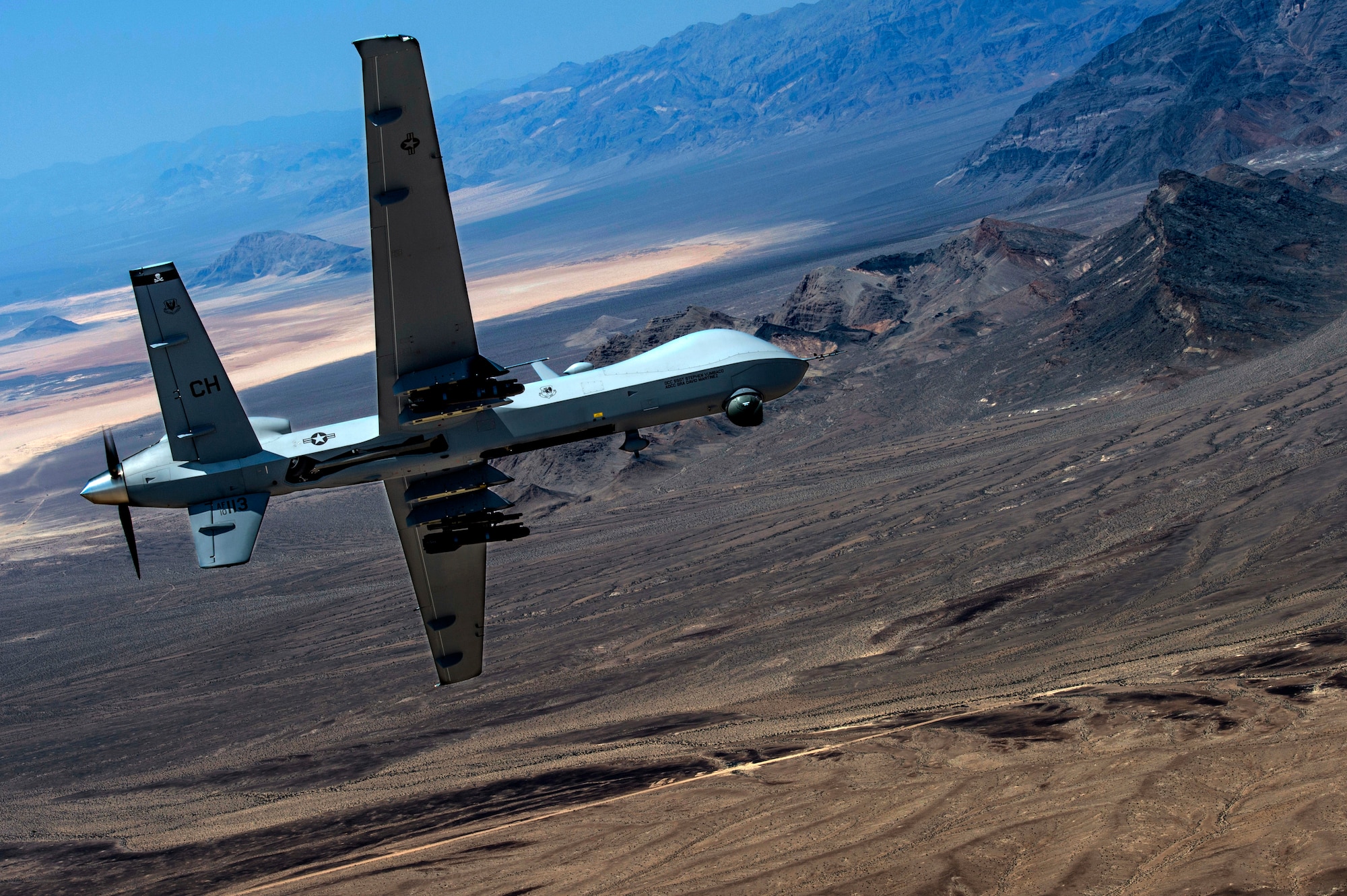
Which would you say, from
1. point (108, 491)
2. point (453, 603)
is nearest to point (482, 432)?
point (453, 603)

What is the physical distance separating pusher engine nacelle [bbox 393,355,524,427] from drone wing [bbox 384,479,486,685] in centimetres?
747

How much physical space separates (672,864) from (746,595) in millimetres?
29688

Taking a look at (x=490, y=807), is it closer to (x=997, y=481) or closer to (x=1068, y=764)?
(x=1068, y=764)

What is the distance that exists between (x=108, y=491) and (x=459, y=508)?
32.2ft

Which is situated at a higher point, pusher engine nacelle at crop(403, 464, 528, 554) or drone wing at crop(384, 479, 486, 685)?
pusher engine nacelle at crop(403, 464, 528, 554)

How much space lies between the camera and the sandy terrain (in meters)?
38.3

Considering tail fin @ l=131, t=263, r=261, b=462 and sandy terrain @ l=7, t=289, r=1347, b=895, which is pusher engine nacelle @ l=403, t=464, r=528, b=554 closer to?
tail fin @ l=131, t=263, r=261, b=462

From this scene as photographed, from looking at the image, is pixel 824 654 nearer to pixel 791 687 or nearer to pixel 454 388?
pixel 791 687

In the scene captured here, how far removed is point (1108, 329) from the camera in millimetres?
105188

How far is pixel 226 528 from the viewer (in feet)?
96.9

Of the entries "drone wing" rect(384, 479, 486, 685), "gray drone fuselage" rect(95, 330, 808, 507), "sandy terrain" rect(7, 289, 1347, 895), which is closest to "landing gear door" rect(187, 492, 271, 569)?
"gray drone fuselage" rect(95, 330, 808, 507)

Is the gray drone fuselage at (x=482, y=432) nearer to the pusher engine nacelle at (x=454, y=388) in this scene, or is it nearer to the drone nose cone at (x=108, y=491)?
the drone nose cone at (x=108, y=491)

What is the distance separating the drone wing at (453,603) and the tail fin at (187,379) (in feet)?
20.9

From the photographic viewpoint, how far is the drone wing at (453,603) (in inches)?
1371
